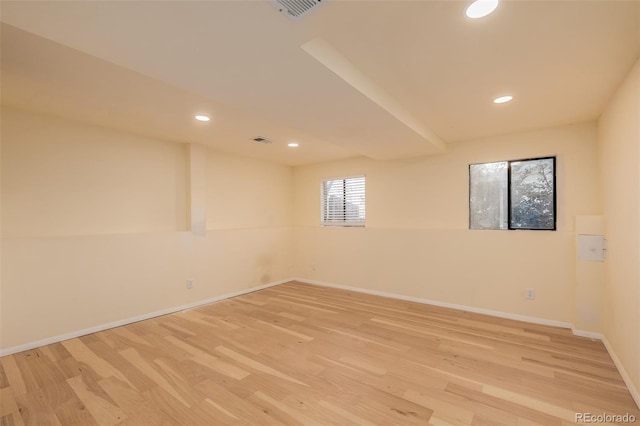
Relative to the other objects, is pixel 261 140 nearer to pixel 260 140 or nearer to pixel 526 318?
pixel 260 140

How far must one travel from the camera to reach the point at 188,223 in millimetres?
4465

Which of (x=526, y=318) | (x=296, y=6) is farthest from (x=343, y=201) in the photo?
(x=296, y=6)

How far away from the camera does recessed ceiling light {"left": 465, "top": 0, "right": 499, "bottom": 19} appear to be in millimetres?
1488

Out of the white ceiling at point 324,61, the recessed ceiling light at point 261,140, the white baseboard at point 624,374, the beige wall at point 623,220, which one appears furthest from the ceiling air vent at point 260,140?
the white baseboard at point 624,374

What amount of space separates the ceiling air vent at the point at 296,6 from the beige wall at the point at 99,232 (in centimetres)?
348

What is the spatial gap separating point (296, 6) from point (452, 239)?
12.5 feet

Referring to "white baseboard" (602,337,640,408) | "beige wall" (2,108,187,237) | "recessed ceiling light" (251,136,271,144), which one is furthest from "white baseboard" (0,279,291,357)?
"white baseboard" (602,337,640,408)

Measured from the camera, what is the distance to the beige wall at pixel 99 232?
9.77 ft

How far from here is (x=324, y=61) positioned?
186cm

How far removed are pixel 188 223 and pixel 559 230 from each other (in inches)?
207

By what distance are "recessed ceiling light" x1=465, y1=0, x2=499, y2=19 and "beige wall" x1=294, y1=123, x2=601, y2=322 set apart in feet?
9.41

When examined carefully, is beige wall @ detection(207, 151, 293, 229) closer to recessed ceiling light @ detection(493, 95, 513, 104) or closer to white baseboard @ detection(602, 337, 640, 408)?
recessed ceiling light @ detection(493, 95, 513, 104)

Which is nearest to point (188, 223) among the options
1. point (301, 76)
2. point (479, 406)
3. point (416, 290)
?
point (301, 76)

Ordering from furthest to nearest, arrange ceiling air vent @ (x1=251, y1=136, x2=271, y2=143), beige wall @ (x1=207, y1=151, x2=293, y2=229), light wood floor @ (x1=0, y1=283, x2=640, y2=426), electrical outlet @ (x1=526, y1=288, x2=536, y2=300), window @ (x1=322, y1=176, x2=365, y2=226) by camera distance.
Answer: window @ (x1=322, y1=176, x2=365, y2=226), beige wall @ (x1=207, y1=151, x2=293, y2=229), ceiling air vent @ (x1=251, y1=136, x2=271, y2=143), electrical outlet @ (x1=526, y1=288, x2=536, y2=300), light wood floor @ (x1=0, y1=283, x2=640, y2=426)
